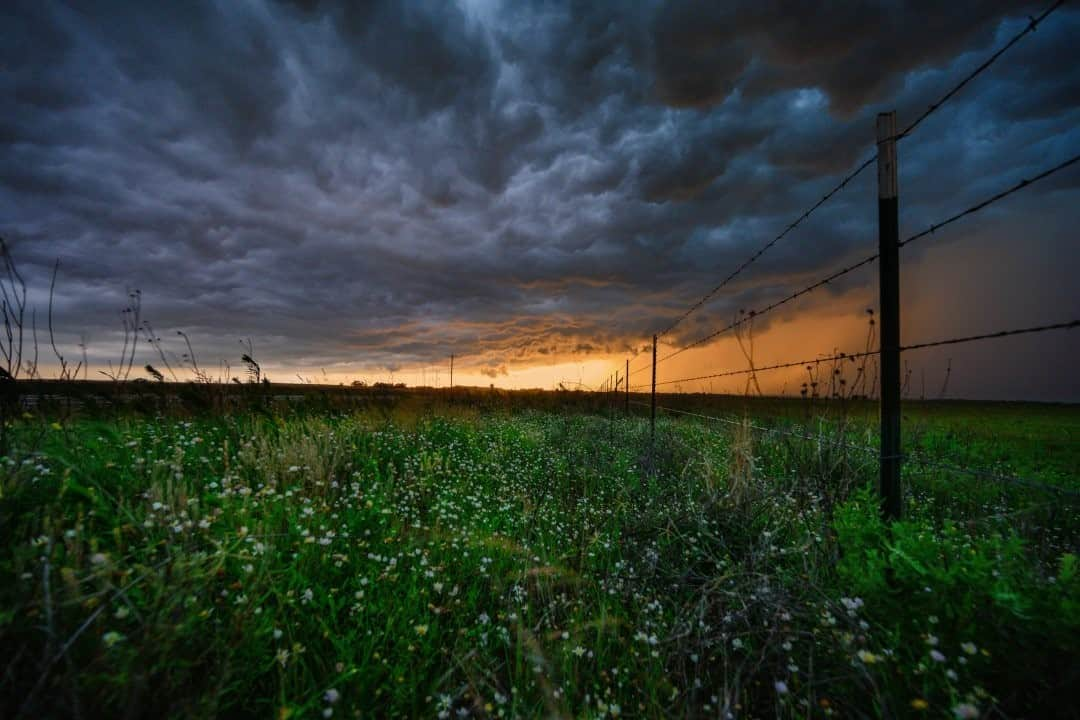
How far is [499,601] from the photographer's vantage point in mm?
3320

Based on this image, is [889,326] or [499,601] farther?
[499,601]

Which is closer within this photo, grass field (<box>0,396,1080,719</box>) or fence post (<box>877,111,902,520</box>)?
grass field (<box>0,396,1080,719</box>)

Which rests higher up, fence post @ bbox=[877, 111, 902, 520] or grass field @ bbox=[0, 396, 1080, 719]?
fence post @ bbox=[877, 111, 902, 520]

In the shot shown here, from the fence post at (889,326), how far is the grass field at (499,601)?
1.03 ft

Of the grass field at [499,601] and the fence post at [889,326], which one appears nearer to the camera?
the grass field at [499,601]

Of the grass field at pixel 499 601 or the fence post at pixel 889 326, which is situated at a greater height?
the fence post at pixel 889 326

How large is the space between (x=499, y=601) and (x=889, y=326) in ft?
12.1

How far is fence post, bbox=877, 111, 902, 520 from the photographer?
10.3ft

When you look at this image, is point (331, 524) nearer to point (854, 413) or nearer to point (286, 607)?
point (286, 607)

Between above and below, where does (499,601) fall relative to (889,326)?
below

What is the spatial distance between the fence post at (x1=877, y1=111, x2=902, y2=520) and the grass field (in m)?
0.31

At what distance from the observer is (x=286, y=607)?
112 inches

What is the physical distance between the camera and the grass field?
69.4 inches

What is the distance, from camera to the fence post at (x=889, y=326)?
10.3 feet
